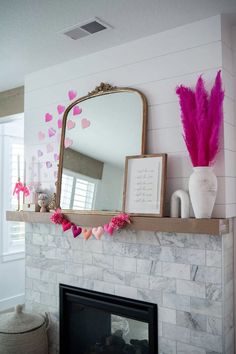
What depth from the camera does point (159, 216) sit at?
223 cm

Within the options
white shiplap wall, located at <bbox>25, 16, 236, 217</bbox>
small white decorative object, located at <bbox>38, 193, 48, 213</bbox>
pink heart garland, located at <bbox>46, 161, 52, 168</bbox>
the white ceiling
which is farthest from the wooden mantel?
the white ceiling

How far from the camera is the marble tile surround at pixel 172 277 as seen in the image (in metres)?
2.11

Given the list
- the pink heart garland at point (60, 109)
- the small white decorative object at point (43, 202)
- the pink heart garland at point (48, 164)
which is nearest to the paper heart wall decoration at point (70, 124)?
the pink heart garland at point (60, 109)

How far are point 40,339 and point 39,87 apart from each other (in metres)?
2.12

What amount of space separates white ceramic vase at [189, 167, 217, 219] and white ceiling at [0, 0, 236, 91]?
95 centimetres

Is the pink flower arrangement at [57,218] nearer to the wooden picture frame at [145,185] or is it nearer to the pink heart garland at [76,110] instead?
the wooden picture frame at [145,185]

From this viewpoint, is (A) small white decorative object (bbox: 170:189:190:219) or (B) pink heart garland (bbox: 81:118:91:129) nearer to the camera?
(A) small white decorative object (bbox: 170:189:190:219)

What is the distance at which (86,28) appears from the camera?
2.33 meters

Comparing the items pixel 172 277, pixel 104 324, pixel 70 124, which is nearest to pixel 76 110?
pixel 70 124

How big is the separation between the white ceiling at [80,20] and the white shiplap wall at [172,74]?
0.08m

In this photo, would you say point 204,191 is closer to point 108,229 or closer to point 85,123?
point 108,229

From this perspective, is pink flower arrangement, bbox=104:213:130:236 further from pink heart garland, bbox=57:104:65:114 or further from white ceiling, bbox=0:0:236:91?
white ceiling, bbox=0:0:236:91

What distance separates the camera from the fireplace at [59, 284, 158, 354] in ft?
7.89

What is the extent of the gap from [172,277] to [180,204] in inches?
18.7
